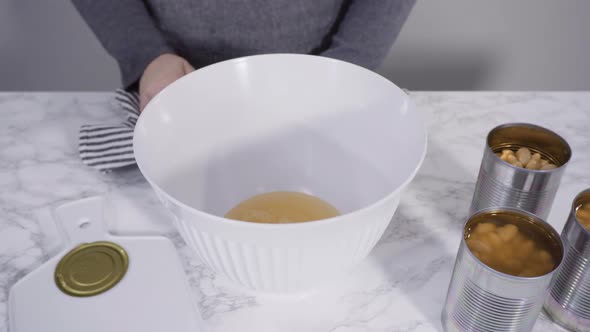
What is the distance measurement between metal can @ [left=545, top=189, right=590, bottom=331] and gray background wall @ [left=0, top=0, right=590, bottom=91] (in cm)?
123

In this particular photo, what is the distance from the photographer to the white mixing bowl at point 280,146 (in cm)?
54

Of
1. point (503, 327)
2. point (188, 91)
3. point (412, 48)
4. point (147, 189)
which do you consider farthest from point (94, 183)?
point (412, 48)

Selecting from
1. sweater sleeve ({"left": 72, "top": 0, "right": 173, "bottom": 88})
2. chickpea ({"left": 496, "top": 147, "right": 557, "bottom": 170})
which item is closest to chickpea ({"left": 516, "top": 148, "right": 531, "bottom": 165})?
chickpea ({"left": 496, "top": 147, "right": 557, "bottom": 170})

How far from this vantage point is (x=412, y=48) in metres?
1.72

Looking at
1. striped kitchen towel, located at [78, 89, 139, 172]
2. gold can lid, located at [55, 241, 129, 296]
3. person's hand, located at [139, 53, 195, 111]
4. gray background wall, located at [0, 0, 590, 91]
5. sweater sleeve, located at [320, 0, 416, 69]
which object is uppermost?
sweater sleeve, located at [320, 0, 416, 69]

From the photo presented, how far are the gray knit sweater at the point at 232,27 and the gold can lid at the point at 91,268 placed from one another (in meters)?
0.36

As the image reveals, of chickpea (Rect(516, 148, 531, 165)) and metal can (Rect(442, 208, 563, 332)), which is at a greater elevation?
chickpea (Rect(516, 148, 531, 165))

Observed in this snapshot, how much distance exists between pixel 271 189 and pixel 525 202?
36 centimetres

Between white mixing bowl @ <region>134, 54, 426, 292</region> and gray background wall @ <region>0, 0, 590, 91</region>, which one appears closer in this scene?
white mixing bowl @ <region>134, 54, 426, 292</region>

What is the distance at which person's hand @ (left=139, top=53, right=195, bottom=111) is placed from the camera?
2.71 ft

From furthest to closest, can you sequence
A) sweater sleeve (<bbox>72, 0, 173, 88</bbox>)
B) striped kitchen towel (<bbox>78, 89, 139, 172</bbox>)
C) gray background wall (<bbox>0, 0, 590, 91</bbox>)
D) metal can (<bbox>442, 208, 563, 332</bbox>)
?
1. gray background wall (<bbox>0, 0, 590, 91</bbox>)
2. sweater sleeve (<bbox>72, 0, 173, 88</bbox>)
3. striped kitchen towel (<bbox>78, 89, 139, 172</bbox>)
4. metal can (<bbox>442, 208, 563, 332</bbox>)

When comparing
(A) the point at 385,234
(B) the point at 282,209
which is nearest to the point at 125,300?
(B) the point at 282,209

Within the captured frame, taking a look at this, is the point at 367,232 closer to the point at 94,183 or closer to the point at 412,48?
the point at 94,183

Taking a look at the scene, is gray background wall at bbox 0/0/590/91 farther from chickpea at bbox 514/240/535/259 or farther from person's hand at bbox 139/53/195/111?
chickpea at bbox 514/240/535/259
